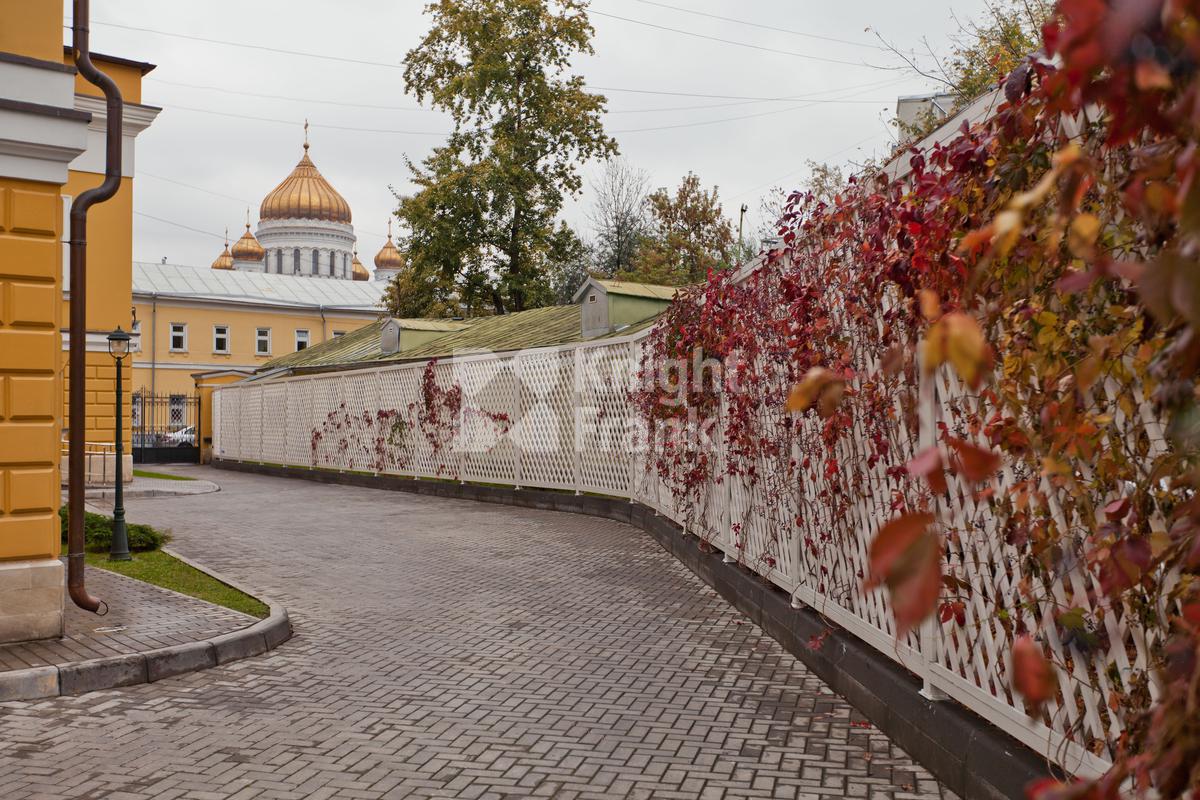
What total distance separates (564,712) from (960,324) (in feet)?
14.7

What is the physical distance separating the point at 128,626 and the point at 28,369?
70.8 inches

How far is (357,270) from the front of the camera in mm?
74625

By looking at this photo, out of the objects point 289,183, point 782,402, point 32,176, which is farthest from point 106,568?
point 289,183

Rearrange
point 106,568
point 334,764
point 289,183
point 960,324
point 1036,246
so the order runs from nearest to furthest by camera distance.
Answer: point 960,324 → point 1036,246 → point 334,764 → point 106,568 → point 289,183

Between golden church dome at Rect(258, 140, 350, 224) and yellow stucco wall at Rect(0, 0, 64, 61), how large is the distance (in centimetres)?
6810

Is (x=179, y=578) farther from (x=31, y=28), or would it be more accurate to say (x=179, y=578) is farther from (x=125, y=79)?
(x=125, y=79)

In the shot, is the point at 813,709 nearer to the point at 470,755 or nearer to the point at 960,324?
the point at 470,755

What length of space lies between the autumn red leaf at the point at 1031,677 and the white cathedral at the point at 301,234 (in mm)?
71651

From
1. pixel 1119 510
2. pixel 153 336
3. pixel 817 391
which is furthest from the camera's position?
pixel 153 336

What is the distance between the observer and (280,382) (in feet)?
87.5

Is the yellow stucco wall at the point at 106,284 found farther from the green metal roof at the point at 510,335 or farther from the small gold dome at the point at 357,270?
the small gold dome at the point at 357,270

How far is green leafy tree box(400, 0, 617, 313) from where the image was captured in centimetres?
3228

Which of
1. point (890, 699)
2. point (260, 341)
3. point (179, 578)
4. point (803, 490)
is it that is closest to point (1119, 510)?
point (890, 699)

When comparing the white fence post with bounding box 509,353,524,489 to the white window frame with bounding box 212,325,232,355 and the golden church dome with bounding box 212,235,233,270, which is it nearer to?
the white window frame with bounding box 212,325,232,355
